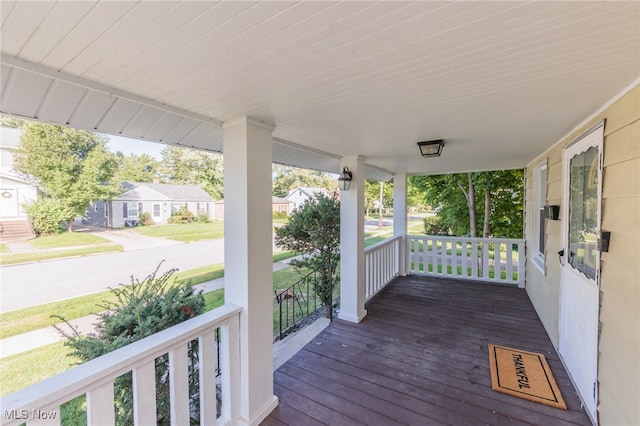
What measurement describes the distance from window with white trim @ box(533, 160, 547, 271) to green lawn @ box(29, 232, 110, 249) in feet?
27.9

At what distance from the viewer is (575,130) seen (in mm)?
2459

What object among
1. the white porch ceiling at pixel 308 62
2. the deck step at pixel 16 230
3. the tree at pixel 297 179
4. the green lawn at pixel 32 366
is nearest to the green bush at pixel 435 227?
the white porch ceiling at pixel 308 62

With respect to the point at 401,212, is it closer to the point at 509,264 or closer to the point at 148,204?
the point at 509,264

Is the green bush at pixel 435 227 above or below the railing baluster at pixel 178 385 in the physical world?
above

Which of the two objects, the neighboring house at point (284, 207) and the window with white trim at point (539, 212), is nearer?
the window with white trim at point (539, 212)

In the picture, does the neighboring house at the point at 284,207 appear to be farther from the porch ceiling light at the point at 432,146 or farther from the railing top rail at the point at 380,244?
the porch ceiling light at the point at 432,146

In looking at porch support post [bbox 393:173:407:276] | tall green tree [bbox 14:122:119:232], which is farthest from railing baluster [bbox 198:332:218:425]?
tall green tree [bbox 14:122:119:232]

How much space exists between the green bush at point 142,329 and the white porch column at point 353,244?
6.88ft

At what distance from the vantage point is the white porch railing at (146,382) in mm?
1019

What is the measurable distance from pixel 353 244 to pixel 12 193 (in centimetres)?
528

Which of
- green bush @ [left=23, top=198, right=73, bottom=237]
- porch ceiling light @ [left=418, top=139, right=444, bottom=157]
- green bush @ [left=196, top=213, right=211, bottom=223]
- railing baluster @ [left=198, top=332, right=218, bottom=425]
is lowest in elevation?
railing baluster @ [left=198, top=332, right=218, bottom=425]

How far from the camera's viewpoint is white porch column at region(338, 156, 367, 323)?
3.58 m

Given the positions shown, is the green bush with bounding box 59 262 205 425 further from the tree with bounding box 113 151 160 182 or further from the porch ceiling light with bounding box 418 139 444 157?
the tree with bounding box 113 151 160 182

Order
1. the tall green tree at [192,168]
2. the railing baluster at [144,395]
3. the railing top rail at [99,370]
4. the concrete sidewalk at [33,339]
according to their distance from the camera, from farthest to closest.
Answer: the tall green tree at [192,168] < the concrete sidewalk at [33,339] < the railing baluster at [144,395] < the railing top rail at [99,370]
